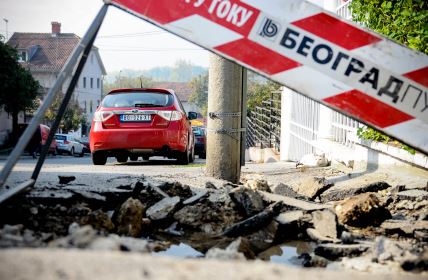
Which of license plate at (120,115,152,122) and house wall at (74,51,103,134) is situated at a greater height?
house wall at (74,51,103,134)

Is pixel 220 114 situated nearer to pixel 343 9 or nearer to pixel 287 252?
pixel 287 252

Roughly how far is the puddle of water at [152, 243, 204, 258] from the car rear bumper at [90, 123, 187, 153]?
6.03 metres

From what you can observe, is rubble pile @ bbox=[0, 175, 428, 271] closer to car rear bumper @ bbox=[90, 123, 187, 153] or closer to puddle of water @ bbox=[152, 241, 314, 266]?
puddle of water @ bbox=[152, 241, 314, 266]

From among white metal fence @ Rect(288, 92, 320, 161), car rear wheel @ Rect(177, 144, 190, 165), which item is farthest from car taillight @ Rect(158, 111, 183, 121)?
white metal fence @ Rect(288, 92, 320, 161)

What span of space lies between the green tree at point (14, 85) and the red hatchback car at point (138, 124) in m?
24.2

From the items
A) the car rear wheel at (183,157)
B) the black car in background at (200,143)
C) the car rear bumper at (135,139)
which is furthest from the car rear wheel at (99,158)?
the black car in background at (200,143)

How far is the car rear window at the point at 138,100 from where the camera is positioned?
10.2 meters

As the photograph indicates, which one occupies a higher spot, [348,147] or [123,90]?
[123,90]

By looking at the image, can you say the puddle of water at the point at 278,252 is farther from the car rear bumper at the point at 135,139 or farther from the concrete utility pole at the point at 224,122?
the car rear bumper at the point at 135,139

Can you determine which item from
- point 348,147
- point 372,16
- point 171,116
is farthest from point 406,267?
point 171,116

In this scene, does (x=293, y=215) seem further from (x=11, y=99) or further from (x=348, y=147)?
(x=11, y=99)

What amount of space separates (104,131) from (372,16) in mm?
5507

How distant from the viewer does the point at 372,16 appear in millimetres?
7375

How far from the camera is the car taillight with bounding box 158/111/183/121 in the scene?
1016 cm
